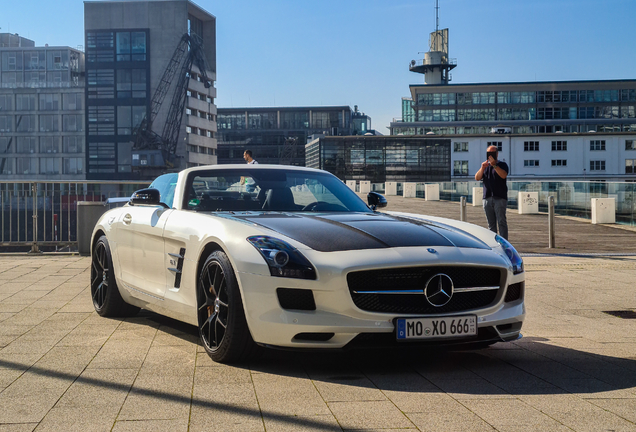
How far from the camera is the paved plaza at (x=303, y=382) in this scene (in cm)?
342

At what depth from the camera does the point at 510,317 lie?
15.4 feet

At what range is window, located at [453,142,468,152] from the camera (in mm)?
94562

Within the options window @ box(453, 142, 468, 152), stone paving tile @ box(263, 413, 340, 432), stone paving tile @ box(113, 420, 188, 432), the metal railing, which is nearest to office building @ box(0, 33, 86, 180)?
window @ box(453, 142, 468, 152)

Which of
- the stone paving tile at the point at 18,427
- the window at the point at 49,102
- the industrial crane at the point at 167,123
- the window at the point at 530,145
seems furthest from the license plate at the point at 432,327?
the window at the point at 49,102

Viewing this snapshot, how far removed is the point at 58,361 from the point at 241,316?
1.29 m

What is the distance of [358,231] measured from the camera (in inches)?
187

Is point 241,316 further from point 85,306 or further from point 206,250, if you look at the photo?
point 85,306

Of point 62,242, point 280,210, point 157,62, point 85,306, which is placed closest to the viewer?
point 280,210

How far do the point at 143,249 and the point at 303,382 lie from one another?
7.45 feet

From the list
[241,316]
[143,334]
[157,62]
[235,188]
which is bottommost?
[143,334]

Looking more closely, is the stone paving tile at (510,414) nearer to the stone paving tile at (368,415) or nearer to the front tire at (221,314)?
the stone paving tile at (368,415)

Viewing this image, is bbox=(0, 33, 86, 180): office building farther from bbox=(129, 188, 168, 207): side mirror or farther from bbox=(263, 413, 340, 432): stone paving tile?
bbox=(263, 413, 340, 432): stone paving tile

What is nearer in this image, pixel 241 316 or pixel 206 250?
pixel 241 316

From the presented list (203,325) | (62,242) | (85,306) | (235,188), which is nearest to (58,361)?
(203,325)
